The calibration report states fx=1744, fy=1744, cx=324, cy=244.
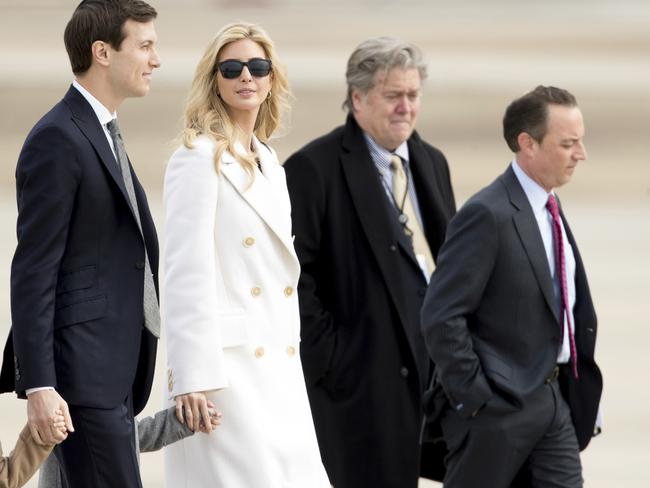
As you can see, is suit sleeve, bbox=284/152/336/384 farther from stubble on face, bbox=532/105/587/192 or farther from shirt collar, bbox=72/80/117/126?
shirt collar, bbox=72/80/117/126

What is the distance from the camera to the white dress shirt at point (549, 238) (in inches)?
208

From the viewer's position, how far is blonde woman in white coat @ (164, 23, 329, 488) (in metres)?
4.33

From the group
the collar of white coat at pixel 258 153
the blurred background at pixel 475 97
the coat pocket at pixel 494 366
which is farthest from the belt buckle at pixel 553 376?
the blurred background at pixel 475 97

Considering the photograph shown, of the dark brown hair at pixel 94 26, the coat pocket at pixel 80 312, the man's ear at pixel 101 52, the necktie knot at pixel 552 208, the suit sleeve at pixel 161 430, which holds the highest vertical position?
the dark brown hair at pixel 94 26

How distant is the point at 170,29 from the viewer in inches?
975

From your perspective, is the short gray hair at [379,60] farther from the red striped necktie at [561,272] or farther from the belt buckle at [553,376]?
the belt buckle at [553,376]

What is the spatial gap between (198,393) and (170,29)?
821 inches

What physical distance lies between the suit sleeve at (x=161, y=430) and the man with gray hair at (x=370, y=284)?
1626mm

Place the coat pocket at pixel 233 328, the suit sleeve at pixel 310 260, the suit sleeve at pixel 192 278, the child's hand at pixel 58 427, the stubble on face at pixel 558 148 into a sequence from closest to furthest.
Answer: the child's hand at pixel 58 427, the suit sleeve at pixel 192 278, the coat pocket at pixel 233 328, the stubble on face at pixel 558 148, the suit sleeve at pixel 310 260

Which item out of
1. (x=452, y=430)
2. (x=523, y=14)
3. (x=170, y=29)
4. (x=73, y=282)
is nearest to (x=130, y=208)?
(x=73, y=282)

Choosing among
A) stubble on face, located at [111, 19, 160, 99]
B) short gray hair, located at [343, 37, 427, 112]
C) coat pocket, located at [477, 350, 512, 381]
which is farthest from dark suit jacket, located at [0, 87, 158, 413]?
short gray hair, located at [343, 37, 427, 112]

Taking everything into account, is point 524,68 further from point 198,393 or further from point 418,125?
point 198,393

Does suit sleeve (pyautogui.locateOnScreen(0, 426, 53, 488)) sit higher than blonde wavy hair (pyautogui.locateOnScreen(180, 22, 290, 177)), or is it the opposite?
blonde wavy hair (pyautogui.locateOnScreen(180, 22, 290, 177))

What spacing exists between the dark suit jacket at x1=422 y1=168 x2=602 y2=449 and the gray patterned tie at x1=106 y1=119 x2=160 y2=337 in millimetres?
1219
